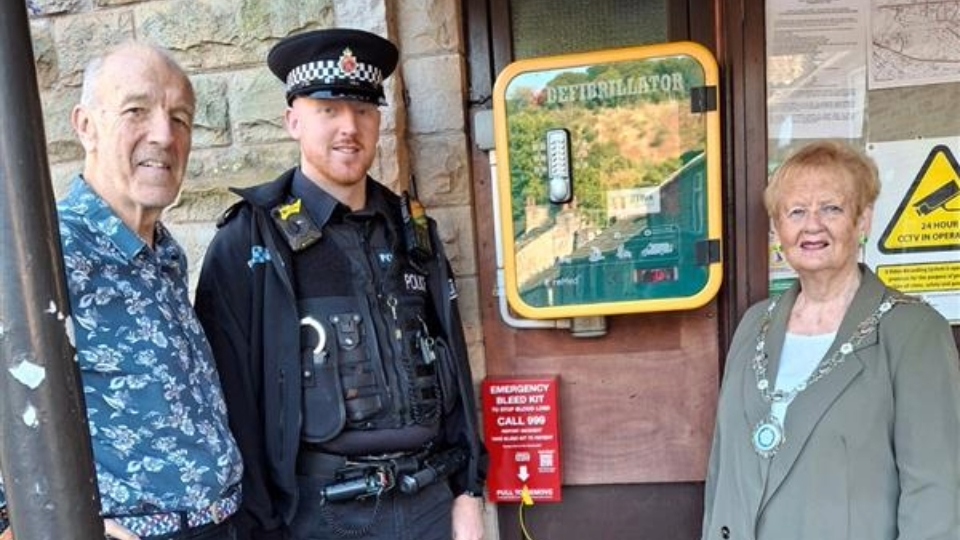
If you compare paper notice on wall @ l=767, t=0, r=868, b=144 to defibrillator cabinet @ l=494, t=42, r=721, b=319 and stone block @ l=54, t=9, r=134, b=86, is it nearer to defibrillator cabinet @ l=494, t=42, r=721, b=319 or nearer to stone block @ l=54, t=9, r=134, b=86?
defibrillator cabinet @ l=494, t=42, r=721, b=319

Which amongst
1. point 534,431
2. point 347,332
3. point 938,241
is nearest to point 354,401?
point 347,332

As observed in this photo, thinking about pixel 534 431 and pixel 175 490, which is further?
pixel 534 431

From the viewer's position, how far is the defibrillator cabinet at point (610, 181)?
202 cm

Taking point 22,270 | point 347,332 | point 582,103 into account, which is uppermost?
point 582,103

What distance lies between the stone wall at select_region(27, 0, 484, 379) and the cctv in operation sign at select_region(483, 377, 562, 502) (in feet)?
0.47

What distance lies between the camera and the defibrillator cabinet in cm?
202

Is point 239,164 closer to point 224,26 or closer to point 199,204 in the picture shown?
point 199,204

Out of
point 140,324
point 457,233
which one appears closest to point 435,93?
point 457,233

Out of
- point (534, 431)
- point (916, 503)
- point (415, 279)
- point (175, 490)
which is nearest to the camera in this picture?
point (175, 490)

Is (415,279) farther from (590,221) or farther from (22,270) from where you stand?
(22,270)

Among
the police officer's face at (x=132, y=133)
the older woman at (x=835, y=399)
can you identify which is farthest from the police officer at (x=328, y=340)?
the older woman at (x=835, y=399)

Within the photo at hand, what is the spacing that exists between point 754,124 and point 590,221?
58 cm

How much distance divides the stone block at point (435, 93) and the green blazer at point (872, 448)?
4.00 feet

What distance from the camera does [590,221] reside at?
2.12 meters
